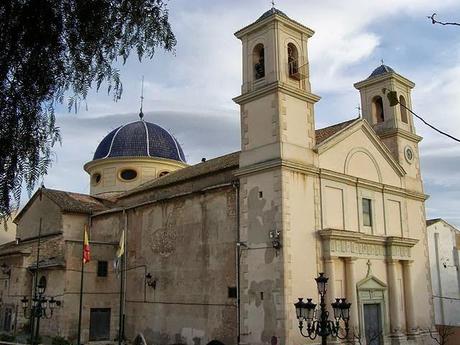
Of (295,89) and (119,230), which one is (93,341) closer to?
(119,230)

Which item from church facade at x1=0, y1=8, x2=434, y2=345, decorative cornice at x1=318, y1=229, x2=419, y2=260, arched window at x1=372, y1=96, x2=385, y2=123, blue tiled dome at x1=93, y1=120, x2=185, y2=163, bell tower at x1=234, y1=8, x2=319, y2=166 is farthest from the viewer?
blue tiled dome at x1=93, y1=120, x2=185, y2=163

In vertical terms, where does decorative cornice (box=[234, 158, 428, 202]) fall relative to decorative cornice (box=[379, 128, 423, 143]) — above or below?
below

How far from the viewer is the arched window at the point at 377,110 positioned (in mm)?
24766

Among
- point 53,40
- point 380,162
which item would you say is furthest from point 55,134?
point 380,162

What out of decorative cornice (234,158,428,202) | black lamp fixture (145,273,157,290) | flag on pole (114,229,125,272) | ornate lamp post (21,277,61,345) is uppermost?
decorative cornice (234,158,428,202)

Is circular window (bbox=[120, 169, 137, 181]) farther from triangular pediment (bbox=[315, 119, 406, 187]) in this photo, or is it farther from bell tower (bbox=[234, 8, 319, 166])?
triangular pediment (bbox=[315, 119, 406, 187])

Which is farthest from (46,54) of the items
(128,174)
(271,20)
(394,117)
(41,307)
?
(128,174)

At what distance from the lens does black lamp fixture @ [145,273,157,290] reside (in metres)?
21.9

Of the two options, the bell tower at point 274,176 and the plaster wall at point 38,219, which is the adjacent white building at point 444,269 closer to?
the bell tower at point 274,176

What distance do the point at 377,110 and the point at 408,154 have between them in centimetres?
253

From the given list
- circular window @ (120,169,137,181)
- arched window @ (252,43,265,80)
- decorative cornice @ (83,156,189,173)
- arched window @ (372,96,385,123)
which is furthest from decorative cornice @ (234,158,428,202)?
circular window @ (120,169,137,181)

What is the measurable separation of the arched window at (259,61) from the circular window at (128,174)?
1332cm

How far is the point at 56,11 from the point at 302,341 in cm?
1346

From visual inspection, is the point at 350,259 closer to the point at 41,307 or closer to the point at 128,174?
the point at 41,307
